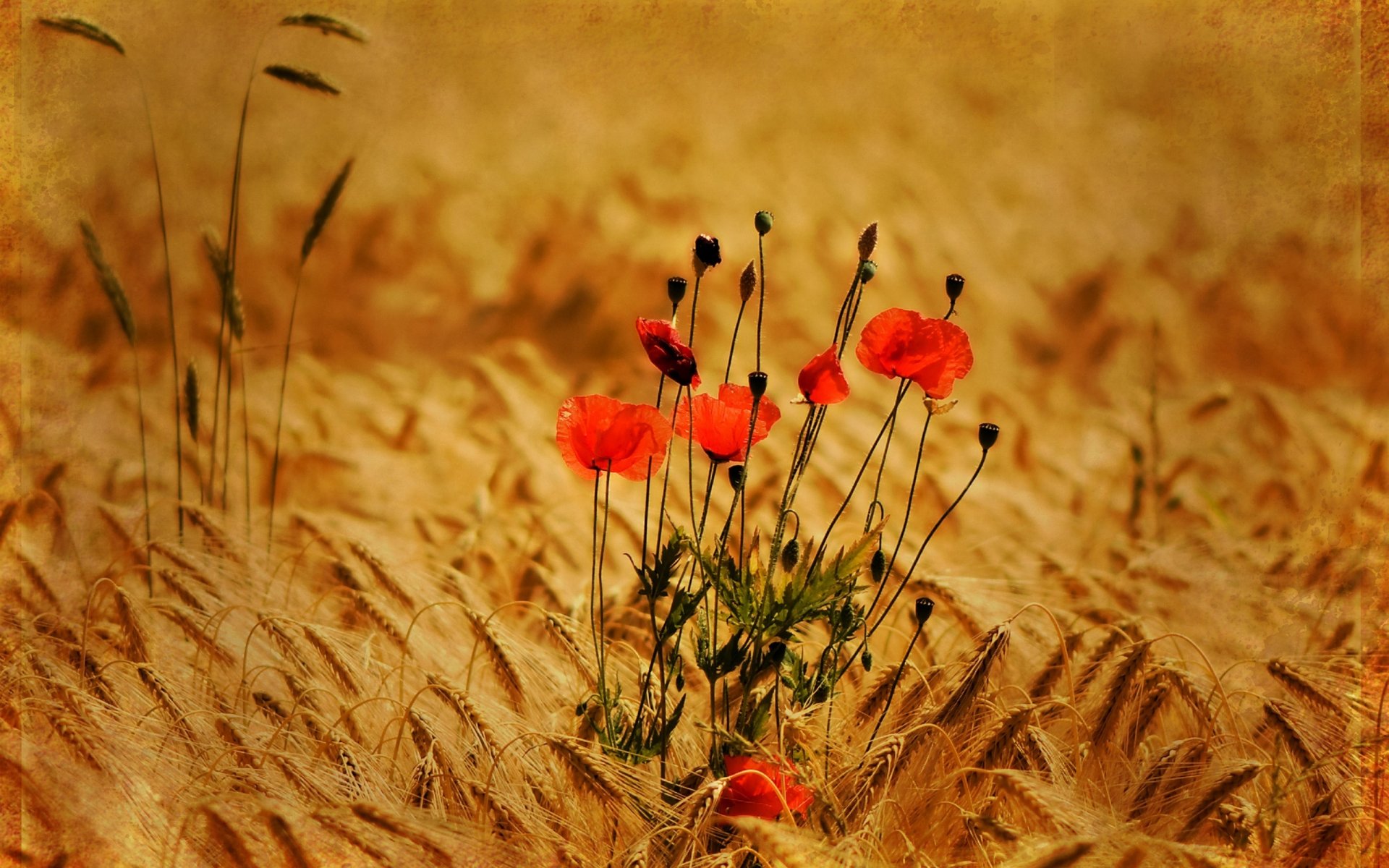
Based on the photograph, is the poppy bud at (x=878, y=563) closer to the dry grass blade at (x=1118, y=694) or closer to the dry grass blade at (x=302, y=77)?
the dry grass blade at (x=1118, y=694)

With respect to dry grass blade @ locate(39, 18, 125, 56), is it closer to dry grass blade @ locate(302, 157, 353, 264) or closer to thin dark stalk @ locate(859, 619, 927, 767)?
dry grass blade @ locate(302, 157, 353, 264)

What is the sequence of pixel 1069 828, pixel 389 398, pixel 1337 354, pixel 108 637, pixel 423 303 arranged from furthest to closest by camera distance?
pixel 1337 354, pixel 423 303, pixel 389 398, pixel 108 637, pixel 1069 828

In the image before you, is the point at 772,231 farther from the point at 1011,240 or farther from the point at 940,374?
the point at 940,374

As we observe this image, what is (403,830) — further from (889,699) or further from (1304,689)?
(1304,689)

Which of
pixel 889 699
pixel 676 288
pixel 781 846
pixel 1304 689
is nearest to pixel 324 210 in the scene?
pixel 676 288

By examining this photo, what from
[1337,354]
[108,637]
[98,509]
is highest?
[1337,354]

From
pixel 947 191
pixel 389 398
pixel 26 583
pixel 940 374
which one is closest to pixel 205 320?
pixel 389 398

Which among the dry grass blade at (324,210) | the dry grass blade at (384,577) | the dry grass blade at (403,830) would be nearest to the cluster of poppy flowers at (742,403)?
the dry grass blade at (403,830)
